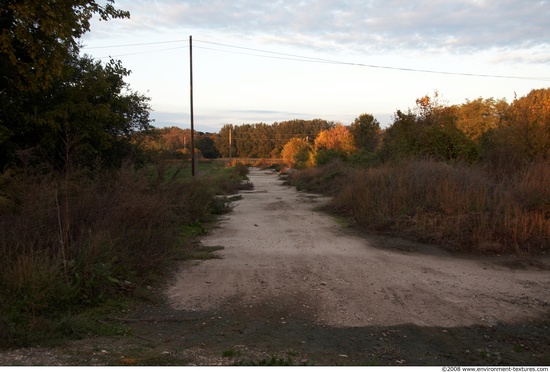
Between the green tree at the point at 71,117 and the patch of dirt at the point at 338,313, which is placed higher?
the green tree at the point at 71,117

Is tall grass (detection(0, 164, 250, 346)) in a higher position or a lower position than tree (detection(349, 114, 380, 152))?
lower

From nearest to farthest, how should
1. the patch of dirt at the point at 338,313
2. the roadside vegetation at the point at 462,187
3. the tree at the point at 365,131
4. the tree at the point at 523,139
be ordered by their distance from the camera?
the patch of dirt at the point at 338,313, the roadside vegetation at the point at 462,187, the tree at the point at 523,139, the tree at the point at 365,131

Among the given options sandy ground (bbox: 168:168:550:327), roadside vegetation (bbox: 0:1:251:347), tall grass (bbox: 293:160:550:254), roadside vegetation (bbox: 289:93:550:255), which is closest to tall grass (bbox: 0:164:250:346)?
roadside vegetation (bbox: 0:1:251:347)

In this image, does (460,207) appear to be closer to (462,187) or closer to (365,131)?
(462,187)

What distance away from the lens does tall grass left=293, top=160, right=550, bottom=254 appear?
943 cm

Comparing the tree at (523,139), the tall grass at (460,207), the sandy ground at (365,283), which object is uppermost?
the tree at (523,139)

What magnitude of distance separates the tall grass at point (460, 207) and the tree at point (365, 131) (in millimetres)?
24971

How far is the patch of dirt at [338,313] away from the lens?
14.0ft

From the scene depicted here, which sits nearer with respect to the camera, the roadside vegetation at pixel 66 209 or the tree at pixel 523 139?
the roadside vegetation at pixel 66 209

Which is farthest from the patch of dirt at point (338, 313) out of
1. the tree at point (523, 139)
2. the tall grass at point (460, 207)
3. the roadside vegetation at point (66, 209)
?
the tree at point (523, 139)

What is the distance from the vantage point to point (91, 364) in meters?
3.78

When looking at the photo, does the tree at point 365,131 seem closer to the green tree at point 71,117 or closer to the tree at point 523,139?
the tree at point 523,139

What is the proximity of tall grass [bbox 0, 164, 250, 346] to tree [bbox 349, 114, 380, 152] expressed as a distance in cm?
3208

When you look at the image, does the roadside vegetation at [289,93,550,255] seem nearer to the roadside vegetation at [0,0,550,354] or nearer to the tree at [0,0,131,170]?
the roadside vegetation at [0,0,550,354]
